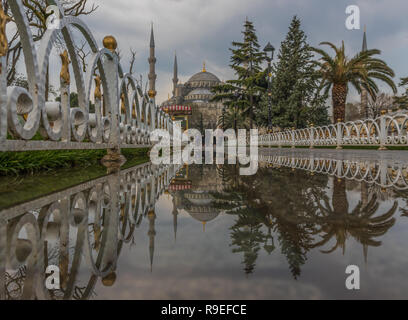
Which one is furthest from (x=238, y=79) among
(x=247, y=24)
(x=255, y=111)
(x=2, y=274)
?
(x=2, y=274)

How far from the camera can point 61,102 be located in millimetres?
2488

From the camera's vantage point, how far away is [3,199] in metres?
1.55

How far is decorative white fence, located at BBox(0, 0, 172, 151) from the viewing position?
1731 millimetres

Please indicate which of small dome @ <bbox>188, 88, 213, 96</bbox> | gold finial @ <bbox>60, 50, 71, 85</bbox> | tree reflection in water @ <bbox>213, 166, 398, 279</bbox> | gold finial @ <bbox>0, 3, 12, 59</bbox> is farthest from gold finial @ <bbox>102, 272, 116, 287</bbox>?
small dome @ <bbox>188, 88, 213, 96</bbox>

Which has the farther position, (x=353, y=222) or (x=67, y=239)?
(x=353, y=222)

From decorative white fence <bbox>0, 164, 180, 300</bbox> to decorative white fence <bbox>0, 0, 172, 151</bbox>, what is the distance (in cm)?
52

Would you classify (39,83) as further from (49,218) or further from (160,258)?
(160,258)

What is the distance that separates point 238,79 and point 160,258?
36423mm

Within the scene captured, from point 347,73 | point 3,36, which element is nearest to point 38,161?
point 3,36

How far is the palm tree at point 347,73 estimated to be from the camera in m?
15.2

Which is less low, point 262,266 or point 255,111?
point 255,111

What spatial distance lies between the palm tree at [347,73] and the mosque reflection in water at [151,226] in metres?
15.9

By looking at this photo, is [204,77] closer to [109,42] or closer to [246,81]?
[246,81]

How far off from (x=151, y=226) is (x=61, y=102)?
1.83 m
